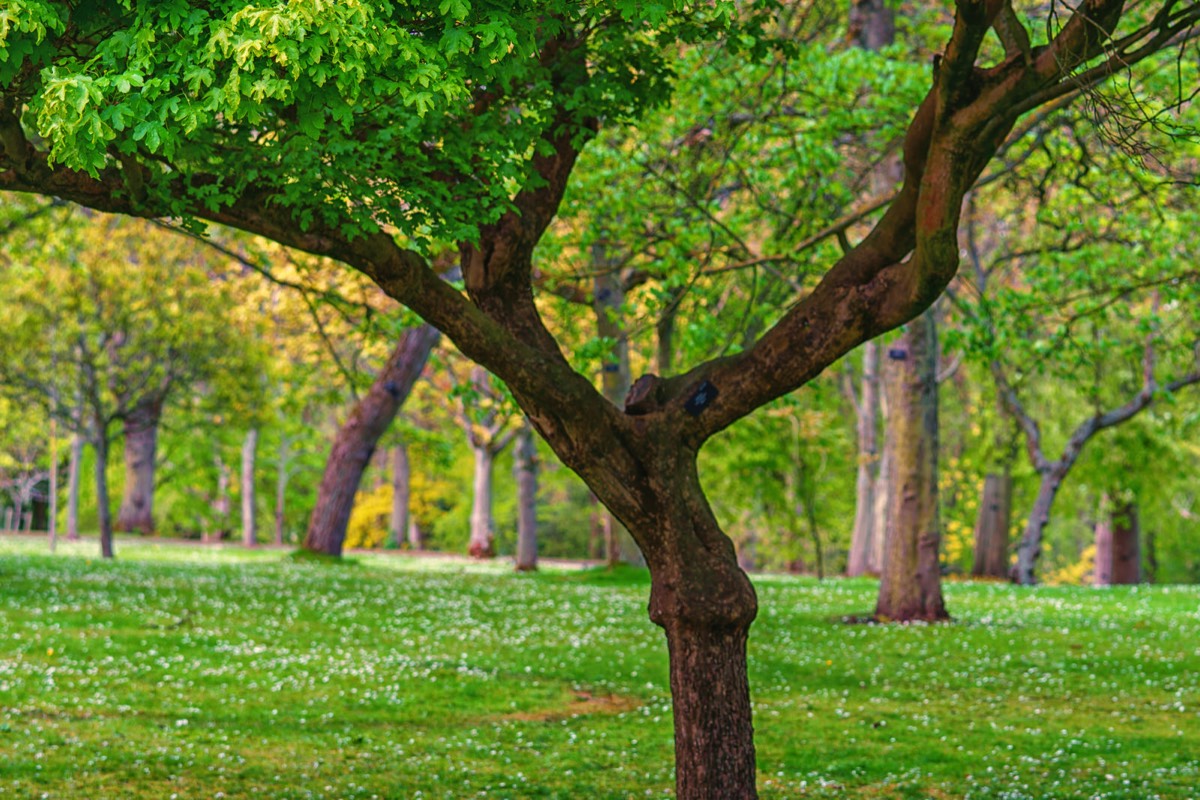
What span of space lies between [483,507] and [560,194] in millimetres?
35173

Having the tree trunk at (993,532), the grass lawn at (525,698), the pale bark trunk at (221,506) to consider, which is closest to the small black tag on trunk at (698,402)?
the grass lawn at (525,698)

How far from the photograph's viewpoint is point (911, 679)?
47.2ft

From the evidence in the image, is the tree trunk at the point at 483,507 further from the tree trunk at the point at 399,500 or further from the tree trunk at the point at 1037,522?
the tree trunk at the point at 1037,522

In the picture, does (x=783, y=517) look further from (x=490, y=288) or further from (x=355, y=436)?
(x=490, y=288)

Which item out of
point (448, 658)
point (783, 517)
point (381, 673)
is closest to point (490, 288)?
point (381, 673)

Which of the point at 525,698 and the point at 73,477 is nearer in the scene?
the point at 525,698

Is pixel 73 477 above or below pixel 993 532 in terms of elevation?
above

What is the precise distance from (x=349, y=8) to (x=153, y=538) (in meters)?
47.5

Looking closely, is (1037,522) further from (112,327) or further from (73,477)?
(73,477)

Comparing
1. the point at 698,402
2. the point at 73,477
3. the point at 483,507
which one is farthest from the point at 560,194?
the point at 73,477

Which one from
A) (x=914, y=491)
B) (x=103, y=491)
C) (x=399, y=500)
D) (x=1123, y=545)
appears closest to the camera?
(x=914, y=491)

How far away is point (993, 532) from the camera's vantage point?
37312mm

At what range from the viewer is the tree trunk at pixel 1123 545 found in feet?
131

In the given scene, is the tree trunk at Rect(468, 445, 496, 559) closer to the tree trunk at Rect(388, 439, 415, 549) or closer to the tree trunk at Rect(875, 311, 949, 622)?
the tree trunk at Rect(388, 439, 415, 549)
